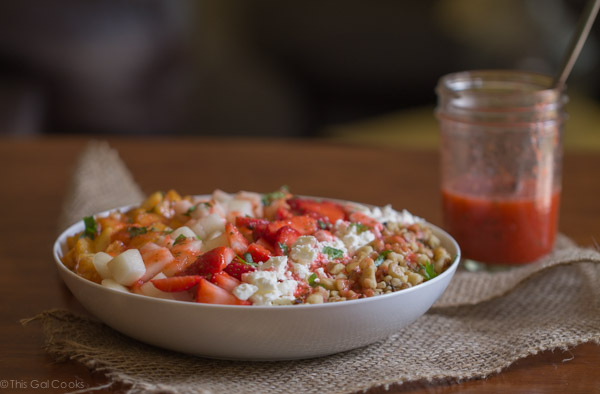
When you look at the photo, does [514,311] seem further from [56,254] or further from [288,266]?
[56,254]

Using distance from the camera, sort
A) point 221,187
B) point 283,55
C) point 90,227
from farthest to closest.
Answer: point 283,55, point 221,187, point 90,227

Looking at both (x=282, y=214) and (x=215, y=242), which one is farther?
(x=282, y=214)

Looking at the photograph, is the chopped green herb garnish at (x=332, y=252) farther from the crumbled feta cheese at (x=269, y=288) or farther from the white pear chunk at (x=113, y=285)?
the white pear chunk at (x=113, y=285)

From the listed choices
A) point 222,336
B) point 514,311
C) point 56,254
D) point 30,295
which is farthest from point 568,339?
point 30,295

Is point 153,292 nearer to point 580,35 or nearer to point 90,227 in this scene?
point 90,227

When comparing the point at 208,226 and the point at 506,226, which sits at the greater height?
the point at 208,226

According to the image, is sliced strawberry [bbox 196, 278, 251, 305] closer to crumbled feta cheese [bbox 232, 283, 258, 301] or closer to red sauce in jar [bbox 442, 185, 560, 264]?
crumbled feta cheese [bbox 232, 283, 258, 301]

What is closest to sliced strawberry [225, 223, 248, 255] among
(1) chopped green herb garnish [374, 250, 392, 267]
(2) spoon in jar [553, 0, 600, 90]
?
(1) chopped green herb garnish [374, 250, 392, 267]

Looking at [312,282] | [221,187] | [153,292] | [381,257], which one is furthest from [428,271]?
[221,187]
